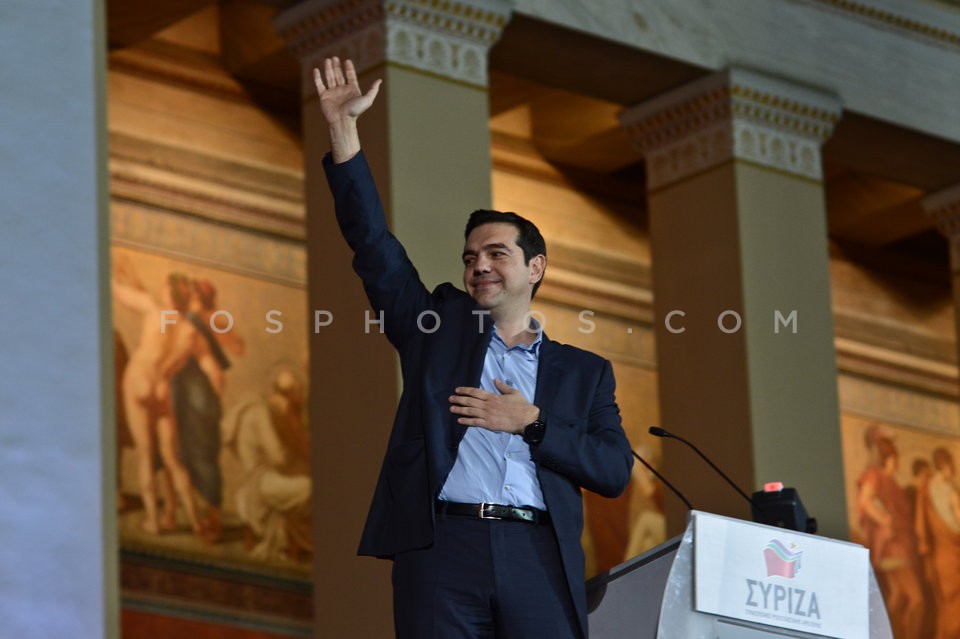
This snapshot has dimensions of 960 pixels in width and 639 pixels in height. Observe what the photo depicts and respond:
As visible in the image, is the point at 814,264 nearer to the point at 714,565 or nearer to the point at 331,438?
the point at 331,438

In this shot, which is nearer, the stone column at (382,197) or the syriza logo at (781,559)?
the syriza logo at (781,559)

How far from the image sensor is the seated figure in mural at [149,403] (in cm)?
1004

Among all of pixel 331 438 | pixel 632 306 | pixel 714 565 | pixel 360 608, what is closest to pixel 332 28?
pixel 331 438

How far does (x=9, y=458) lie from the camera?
306cm

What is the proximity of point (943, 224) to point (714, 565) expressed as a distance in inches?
319

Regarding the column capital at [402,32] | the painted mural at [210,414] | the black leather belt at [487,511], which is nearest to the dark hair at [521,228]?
the black leather belt at [487,511]

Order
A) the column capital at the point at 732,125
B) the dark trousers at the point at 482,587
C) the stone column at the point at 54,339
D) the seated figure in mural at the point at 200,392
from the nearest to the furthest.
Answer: the stone column at the point at 54,339
the dark trousers at the point at 482,587
the column capital at the point at 732,125
the seated figure in mural at the point at 200,392

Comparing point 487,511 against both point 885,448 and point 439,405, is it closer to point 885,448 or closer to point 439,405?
point 439,405

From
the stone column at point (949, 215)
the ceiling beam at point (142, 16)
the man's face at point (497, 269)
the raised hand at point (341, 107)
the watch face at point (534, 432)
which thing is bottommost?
the watch face at point (534, 432)

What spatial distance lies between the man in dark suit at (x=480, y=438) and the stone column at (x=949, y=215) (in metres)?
7.89

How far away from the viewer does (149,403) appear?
10.1 meters

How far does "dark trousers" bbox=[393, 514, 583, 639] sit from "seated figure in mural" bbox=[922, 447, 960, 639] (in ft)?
32.8

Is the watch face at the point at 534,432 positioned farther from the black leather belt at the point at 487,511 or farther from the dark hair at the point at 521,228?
the dark hair at the point at 521,228

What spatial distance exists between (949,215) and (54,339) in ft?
29.8
